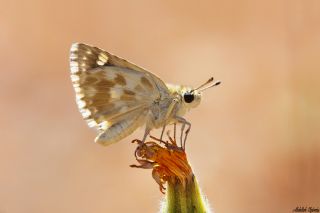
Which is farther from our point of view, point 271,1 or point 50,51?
point 271,1

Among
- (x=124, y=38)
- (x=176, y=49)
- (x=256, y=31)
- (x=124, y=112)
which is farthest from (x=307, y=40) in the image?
(x=124, y=112)

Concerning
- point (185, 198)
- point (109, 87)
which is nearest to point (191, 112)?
point (109, 87)

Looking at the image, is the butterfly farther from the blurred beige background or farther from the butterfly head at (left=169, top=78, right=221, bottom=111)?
the blurred beige background

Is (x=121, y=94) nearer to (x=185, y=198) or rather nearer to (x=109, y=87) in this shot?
(x=109, y=87)

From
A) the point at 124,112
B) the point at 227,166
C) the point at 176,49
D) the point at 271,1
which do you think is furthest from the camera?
the point at 271,1

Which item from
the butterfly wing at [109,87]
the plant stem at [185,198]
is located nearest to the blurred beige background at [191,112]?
the butterfly wing at [109,87]

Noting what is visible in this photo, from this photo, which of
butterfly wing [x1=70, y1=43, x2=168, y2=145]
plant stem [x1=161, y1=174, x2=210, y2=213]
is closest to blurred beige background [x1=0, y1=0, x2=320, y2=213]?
butterfly wing [x1=70, y1=43, x2=168, y2=145]

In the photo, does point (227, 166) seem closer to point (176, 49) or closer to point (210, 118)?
point (210, 118)
